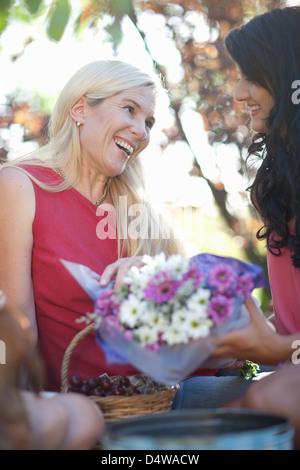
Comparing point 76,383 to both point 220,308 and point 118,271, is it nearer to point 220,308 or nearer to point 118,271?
point 118,271

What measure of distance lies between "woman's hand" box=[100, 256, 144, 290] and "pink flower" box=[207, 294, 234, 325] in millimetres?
438

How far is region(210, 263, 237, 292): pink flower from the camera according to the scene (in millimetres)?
1885

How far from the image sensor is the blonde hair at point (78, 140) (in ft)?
9.81

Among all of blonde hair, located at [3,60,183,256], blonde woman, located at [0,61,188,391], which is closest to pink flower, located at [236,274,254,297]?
blonde woman, located at [0,61,188,391]

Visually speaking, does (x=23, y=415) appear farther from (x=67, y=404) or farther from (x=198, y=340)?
(x=198, y=340)

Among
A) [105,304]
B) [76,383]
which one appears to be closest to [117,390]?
[76,383]

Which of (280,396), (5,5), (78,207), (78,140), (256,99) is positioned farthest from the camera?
(78,140)

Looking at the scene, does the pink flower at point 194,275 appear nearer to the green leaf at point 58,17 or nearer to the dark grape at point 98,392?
the dark grape at point 98,392

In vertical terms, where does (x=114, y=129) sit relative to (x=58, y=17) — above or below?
below

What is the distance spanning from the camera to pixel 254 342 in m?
2.06

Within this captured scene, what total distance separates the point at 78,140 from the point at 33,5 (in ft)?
2.43

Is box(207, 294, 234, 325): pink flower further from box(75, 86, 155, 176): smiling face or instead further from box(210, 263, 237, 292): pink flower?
box(75, 86, 155, 176): smiling face

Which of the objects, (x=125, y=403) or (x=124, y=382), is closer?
(x=125, y=403)

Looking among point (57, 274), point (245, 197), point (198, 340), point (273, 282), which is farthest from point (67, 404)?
point (245, 197)
